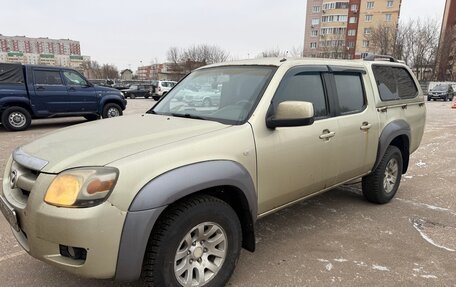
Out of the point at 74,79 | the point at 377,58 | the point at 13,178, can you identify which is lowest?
the point at 13,178

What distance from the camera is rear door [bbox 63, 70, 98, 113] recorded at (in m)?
11.5

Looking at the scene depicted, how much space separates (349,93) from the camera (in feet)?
12.9

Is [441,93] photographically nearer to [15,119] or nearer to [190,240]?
[15,119]

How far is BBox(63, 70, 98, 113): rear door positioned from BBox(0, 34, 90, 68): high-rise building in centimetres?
9018

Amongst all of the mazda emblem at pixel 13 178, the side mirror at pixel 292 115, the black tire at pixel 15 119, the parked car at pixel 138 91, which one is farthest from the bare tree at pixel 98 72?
the side mirror at pixel 292 115

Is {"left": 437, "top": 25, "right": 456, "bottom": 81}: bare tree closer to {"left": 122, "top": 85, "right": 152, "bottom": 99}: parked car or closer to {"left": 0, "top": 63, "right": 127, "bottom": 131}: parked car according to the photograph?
{"left": 122, "top": 85, "right": 152, "bottom": 99}: parked car

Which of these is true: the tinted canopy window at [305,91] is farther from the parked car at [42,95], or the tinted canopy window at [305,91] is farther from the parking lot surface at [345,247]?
the parked car at [42,95]

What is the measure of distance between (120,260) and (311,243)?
2.10m

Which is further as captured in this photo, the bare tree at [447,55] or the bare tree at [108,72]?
the bare tree at [108,72]

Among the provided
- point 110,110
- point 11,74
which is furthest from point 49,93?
point 110,110

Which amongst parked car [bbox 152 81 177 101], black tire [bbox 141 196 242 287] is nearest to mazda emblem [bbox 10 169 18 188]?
black tire [bbox 141 196 242 287]

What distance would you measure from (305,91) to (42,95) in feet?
32.5

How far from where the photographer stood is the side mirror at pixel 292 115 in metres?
2.77

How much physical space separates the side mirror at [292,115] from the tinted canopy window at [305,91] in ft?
0.60
